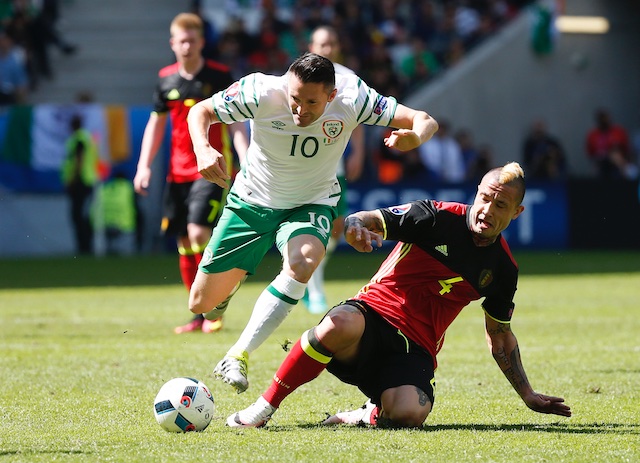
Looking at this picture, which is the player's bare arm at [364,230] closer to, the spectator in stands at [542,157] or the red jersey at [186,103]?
the red jersey at [186,103]

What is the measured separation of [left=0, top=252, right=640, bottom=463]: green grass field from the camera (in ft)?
16.2

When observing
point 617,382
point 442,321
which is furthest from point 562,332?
point 442,321

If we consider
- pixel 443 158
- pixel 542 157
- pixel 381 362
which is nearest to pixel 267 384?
pixel 381 362

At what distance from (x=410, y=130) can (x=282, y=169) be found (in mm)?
925

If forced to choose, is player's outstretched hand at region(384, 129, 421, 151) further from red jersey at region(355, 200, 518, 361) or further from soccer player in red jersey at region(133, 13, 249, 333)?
soccer player in red jersey at region(133, 13, 249, 333)

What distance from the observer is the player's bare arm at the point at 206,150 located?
5717 mm

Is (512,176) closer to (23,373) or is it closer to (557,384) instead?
(557,384)

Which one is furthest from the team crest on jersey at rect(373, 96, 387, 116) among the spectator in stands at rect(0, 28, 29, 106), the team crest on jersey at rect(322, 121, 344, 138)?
the spectator in stands at rect(0, 28, 29, 106)

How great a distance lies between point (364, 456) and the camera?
479 cm

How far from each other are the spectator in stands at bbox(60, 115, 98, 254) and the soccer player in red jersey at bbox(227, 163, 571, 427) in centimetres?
1491

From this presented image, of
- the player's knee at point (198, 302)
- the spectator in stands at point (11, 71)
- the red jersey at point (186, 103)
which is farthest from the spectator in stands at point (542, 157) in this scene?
the player's knee at point (198, 302)

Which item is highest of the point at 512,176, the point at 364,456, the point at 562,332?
the point at 512,176

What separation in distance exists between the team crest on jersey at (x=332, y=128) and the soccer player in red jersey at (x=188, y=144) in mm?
3084

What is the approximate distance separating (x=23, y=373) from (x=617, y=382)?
3.78 m
